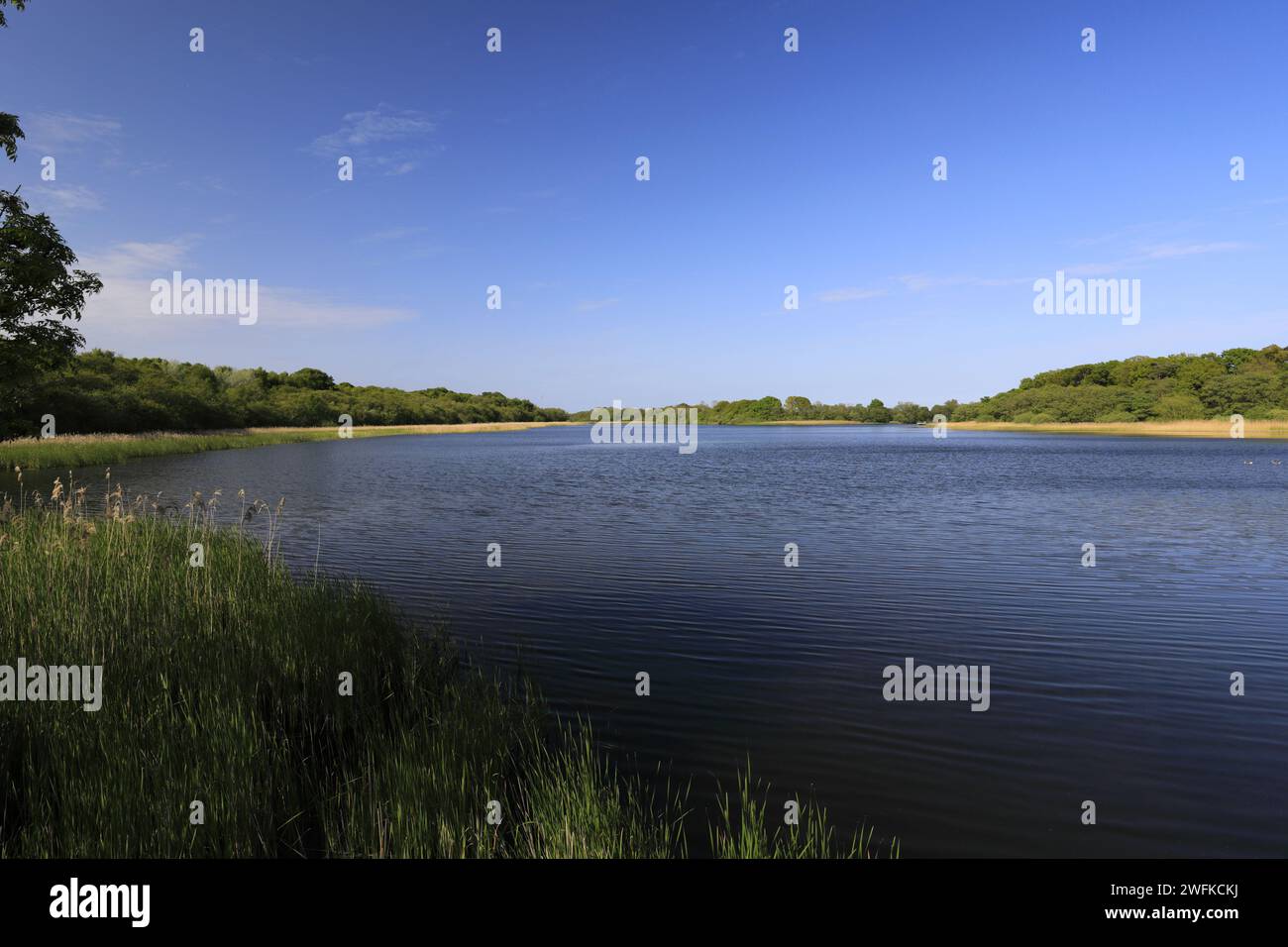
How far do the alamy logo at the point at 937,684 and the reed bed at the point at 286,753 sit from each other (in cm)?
331

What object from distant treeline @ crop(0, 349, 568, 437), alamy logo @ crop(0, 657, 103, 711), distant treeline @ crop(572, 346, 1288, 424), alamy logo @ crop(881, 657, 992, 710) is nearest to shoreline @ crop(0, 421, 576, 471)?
distant treeline @ crop(0, 349, 568, 437)

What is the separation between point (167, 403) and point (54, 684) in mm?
87569

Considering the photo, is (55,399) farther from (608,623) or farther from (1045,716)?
(1045,716)

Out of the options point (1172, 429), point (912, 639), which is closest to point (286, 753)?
point (912, 639)

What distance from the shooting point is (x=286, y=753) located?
18.8ft

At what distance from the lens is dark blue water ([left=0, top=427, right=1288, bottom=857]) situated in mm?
6055

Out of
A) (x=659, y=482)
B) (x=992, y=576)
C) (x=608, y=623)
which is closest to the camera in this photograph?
(x=608, y=623)

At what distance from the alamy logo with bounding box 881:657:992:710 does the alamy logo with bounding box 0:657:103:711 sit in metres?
8.44
